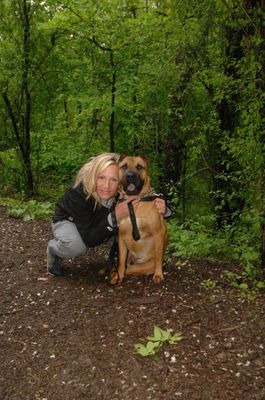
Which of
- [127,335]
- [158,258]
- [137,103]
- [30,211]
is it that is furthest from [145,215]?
[137,103]

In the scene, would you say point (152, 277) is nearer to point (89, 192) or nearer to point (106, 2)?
Result: point (89, 192)

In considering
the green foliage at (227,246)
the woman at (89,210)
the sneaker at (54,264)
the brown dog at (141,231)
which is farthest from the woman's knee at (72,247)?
the green foliage at (227,246)

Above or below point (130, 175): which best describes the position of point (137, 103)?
above

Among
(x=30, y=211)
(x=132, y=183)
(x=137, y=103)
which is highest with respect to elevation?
(x=137, y=103)

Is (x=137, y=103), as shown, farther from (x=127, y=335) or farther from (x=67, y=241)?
(x=127, y=335)

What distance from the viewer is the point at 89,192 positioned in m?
4.16

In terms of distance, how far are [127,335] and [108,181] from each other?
1.49 m

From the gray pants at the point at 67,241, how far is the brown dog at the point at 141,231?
0.45 meters

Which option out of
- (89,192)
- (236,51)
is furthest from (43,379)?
(236,51)

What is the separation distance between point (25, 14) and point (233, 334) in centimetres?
745

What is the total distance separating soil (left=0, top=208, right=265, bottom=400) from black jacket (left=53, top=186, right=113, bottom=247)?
1.61 ft

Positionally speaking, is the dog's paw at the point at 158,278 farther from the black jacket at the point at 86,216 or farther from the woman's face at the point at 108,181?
the woman's face at the point at 108,181

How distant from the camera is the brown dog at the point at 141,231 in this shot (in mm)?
4008

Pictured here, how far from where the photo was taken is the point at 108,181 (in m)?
4.05
